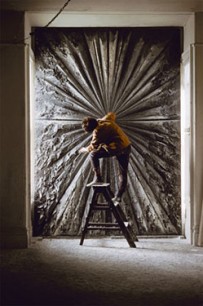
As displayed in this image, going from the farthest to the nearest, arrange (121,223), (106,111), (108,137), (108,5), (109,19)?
(106,111)
(109,19)
(108,137)
(121,223)
(108,5)

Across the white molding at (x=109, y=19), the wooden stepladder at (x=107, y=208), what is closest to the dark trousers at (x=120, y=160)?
the wooden stepladder at (x=107, y=208)

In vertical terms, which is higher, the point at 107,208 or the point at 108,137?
the point at 108,137

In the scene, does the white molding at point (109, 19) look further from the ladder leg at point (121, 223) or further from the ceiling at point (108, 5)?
the ladder leg at point (121, 223)

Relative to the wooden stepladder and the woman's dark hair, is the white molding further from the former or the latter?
the wooden stepladder

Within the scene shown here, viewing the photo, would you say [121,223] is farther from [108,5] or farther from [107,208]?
[108,5]

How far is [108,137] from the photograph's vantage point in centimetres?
617

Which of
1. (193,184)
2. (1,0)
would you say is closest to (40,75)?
(1,0)

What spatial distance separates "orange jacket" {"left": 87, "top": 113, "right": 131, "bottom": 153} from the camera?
6.12 metres

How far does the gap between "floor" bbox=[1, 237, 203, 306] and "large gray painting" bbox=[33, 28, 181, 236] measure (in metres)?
0.43

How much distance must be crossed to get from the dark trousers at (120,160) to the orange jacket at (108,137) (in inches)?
1.9

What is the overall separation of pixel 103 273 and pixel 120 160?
6.02 feet

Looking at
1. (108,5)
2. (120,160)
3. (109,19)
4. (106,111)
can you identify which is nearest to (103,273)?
(120,160)

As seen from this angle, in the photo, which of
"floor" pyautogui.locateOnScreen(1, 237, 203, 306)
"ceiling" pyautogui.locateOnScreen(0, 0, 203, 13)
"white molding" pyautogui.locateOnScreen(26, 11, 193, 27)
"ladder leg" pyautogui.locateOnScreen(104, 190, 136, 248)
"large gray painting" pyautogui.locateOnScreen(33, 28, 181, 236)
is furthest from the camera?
"large gray painting" pyautogui.locateOnScreen(33, 28, 181, 236)

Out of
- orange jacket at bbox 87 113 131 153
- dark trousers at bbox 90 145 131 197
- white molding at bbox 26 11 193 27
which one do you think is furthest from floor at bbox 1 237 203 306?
white molding at bbox 26 11 193 27
